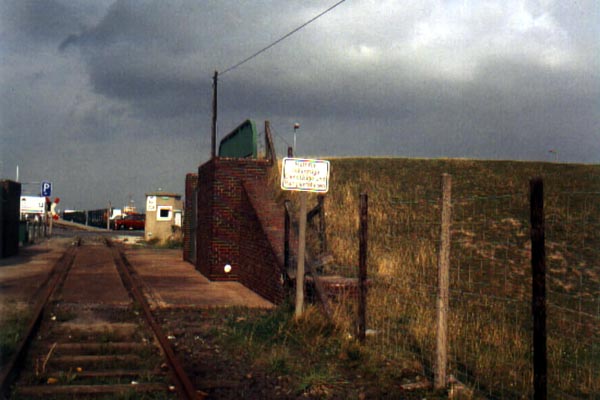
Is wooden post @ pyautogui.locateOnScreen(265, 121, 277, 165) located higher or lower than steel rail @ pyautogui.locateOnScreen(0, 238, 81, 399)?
higher

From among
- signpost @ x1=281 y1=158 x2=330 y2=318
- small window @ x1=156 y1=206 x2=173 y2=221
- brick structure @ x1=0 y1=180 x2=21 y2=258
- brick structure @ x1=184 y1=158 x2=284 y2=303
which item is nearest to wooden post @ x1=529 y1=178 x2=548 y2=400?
signpost @ x1=281 y1=158 x2=330 y2=318

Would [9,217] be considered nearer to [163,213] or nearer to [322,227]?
[163,213]

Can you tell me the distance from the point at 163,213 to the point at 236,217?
2001 centimetres

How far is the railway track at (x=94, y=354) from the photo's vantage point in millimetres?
6402

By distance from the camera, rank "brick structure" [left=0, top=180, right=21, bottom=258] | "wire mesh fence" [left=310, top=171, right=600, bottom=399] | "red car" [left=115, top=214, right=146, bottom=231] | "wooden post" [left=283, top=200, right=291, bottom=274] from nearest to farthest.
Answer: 1. "wire mesh fence" [left=310, top=171, right=600, bottom=399]
2. "wooden post" [left=283, top=200, right=291, bottom=274]
3. "brick structure" [left=0, top=180, right=21, bottom=258]
4. "red car" [left=115, top=214, right=146, bottom=231]

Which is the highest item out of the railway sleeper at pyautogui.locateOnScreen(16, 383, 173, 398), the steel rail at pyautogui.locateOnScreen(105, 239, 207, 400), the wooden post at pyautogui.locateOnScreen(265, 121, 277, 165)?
the wooden post at pyautogui.locateOnScreen(265, 121, 277, 165)

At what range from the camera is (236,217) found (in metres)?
16.7

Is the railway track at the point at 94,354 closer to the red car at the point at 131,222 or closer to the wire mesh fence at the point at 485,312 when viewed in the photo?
the wire mesh fence at the point at 485,312

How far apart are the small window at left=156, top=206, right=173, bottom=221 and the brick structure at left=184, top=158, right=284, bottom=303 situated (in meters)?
17.6

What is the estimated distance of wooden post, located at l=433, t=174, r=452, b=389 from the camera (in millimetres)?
6668

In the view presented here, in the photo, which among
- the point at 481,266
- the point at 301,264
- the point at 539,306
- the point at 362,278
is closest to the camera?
the point at 539,306

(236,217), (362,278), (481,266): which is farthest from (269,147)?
(481,266)

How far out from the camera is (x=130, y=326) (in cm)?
975

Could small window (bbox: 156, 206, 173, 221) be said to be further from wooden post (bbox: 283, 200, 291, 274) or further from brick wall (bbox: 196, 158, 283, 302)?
wooden post (bbox: 283, 200, 291, 274)
